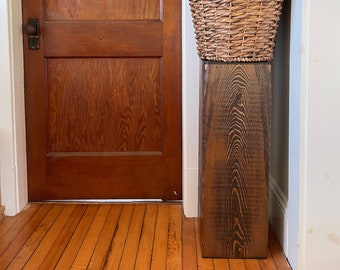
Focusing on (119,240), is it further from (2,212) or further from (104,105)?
(104,105)

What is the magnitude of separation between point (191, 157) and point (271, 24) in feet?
2.60

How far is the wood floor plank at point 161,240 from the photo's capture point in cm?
188

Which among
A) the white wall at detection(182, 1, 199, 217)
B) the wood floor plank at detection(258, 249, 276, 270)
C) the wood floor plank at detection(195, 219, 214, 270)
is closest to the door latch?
the white wall at detection(182, 1, 199, 217)

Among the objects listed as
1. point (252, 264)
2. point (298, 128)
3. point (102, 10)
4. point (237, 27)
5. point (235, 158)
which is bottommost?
point (252, 264)

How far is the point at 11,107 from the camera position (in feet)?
7.88

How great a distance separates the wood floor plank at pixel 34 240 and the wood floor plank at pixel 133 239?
1.17 feet

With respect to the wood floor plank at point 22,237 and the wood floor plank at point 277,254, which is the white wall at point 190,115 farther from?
the wood floor plank at point 22,237

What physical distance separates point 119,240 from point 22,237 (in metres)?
0.40

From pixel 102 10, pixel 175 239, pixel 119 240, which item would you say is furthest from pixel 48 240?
pixel 102 10

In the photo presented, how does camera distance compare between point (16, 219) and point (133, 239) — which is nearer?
point (133, 239)

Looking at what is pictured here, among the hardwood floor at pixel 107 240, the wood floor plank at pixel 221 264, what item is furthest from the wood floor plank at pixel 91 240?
the wood floor plank at pixel 221 264

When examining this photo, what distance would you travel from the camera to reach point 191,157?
93.1 inches

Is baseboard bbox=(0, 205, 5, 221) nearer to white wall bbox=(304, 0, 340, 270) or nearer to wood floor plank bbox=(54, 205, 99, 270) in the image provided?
wood floor plank bbox=(54, 205, 99, 270)

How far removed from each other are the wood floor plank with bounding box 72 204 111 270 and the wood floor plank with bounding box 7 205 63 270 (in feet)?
0.61
